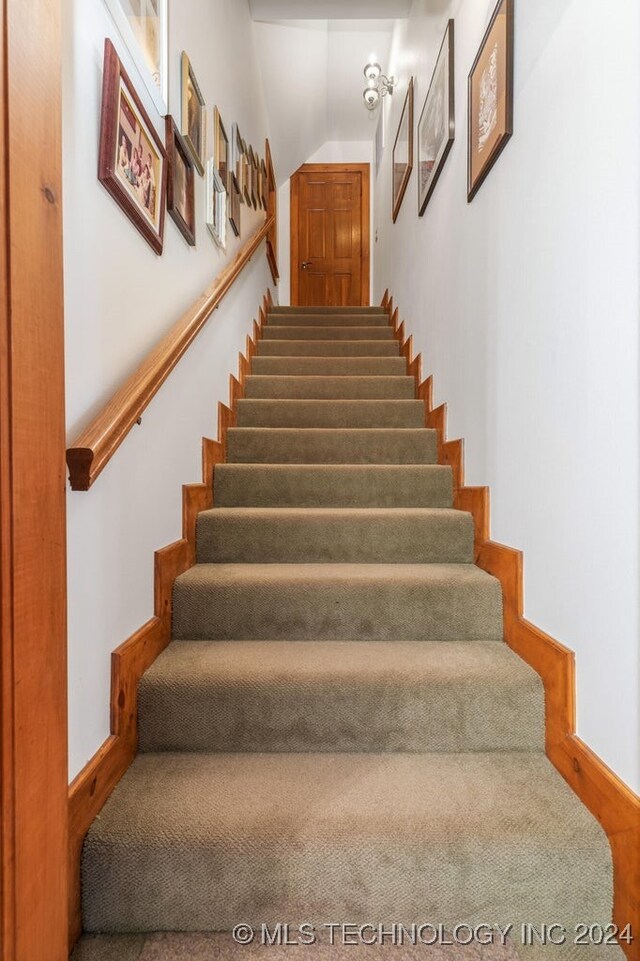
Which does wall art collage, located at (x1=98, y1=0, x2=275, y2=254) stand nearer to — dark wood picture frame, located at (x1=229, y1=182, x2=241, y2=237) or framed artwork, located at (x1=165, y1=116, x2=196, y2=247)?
framed artwork, located at (x1=165, y1=116, x2=196, y2=247)

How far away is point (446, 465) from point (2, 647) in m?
1.78

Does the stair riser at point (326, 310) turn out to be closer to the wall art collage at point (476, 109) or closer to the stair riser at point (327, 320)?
the stair riser at point (327, 320)

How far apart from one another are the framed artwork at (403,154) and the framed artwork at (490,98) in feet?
5.24

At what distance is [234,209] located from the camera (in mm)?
2797

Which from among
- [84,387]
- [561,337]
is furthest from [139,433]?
[561,337]

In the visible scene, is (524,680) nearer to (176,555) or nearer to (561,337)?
(561,337)

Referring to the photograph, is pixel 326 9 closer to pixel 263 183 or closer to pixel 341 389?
pixel 263 183

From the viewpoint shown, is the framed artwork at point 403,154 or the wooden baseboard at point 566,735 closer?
the wooden baseboard at point 566,735

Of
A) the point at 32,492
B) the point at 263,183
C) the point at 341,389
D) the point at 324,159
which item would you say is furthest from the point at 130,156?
the point at 324,159

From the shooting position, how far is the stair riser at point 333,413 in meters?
2.66

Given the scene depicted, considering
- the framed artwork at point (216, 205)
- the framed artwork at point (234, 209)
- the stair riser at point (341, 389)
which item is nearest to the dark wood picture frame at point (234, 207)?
the framed artwork at point (234, 209)

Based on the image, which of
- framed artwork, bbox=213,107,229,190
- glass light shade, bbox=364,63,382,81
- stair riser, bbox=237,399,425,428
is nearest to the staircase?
stair riser, bbox=237,399,425,428

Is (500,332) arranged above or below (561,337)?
above

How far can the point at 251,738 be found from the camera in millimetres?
1292
